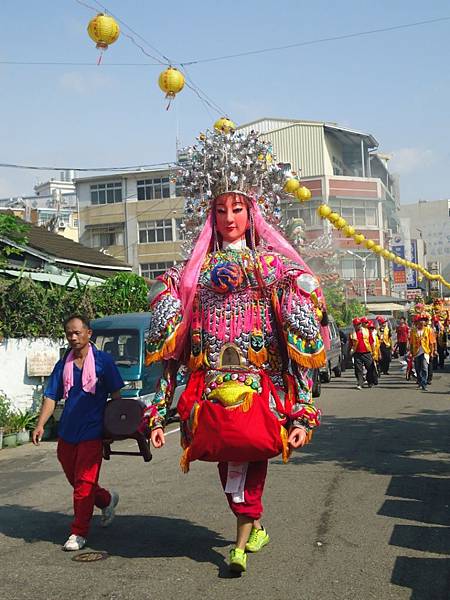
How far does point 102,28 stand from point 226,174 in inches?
280

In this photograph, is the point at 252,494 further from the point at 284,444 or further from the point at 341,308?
the point at 341,308

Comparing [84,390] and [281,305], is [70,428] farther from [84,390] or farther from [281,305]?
[281,305]

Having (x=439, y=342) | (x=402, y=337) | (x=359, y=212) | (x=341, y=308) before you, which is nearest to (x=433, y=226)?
(x=359, y=212)

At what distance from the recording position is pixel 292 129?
63.8 m

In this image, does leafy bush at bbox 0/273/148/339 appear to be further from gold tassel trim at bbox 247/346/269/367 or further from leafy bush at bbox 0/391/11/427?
gold tassel trim at bbox 247/346/269/367

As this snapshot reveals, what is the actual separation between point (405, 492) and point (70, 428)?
11.0ft

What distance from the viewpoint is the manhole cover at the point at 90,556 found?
5.58m

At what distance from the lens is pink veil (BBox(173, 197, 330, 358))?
547 centimetres

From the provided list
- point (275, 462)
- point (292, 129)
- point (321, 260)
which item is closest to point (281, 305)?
point (275, 462)

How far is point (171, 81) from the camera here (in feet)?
45.5

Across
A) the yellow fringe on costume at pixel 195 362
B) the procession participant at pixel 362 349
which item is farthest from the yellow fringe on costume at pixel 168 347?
the procession participant at pixel 362 349

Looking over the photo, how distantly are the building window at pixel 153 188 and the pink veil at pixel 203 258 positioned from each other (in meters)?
48.9

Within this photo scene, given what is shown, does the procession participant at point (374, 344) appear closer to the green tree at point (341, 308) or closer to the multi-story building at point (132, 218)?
the green tree at point (341, 308)

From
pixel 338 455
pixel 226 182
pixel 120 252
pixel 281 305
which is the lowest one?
pixel 338 455
